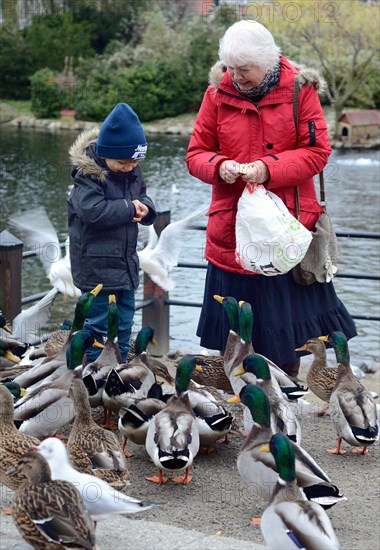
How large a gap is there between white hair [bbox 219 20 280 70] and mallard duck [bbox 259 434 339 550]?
75.8 inches

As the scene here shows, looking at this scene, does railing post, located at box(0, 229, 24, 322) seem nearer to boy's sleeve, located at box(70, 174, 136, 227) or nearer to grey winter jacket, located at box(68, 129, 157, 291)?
grey winter jacket, located at box(68, 129, 157, 291)

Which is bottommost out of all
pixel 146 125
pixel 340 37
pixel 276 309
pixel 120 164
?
pixel 146 125

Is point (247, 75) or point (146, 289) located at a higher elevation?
point (247, 75)

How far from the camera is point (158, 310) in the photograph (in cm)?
785

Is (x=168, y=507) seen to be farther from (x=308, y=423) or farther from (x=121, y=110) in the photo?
(x=121, y=110)

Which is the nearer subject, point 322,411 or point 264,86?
point 264,86

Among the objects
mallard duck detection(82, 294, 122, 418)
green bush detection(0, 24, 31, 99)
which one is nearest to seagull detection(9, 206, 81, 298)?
mallard duck detection(82, 294, 122, 418)

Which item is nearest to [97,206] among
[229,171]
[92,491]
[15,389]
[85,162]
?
[85,162]

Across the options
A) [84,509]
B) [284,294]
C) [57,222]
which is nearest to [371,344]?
[284,294]

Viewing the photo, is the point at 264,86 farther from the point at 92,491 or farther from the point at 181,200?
the point at 181,200

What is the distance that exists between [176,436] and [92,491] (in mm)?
922

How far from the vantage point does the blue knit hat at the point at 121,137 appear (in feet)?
17.6

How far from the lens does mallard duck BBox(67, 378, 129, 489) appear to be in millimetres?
4297

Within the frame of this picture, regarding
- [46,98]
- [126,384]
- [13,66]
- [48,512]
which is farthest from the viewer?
[13,66]
